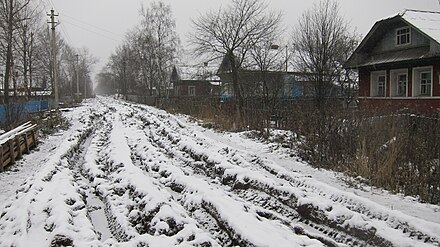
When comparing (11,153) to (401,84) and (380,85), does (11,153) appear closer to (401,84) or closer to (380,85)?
(401,84)

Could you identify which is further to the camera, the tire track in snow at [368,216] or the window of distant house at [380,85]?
the window of distant house at [380,85]

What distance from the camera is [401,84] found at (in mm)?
20984

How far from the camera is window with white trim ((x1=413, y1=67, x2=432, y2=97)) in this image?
19.0 metres

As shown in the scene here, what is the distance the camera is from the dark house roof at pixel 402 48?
56.9ft

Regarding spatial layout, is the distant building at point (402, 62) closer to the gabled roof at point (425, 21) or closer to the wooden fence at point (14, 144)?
the gabled roof at point (425, 21)

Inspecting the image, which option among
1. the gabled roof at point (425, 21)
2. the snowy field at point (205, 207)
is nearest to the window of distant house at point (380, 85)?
the gabled roof at point (425, 21)

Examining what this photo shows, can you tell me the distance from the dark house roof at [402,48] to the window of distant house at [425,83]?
51.2 inches

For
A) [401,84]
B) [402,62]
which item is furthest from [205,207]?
[401,84]

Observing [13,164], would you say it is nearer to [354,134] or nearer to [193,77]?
[354,134]

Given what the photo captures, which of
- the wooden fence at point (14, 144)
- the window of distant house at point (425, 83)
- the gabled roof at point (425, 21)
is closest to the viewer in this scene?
the wooden fence at point (14, 144)

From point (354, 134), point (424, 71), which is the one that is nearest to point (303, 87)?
point (424, 71)

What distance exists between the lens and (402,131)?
8875 mm

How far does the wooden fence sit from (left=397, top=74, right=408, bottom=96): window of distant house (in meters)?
17.9

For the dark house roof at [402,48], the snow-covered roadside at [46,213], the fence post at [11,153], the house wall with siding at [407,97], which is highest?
the dark house roof at [402,48]
